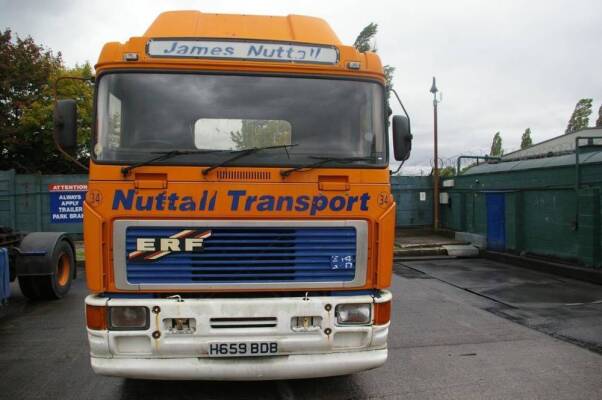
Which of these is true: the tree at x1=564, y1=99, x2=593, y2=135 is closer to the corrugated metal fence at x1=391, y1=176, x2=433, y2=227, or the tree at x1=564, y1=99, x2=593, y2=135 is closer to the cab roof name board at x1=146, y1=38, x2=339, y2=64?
the corrugated metal fence at x1=391, y1=176, x2=433, y2=227

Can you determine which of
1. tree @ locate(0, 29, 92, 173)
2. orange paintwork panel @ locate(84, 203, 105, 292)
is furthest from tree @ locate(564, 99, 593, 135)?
orange paintwork panel @ locate(84, 203, 105, 292)

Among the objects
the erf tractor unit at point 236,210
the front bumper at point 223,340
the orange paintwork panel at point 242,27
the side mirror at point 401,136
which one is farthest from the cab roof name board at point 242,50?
the front bumper at point 223,340

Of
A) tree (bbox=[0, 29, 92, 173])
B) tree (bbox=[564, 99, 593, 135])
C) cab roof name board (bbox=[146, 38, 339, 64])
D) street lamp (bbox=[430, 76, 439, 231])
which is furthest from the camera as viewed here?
tree (bbox=[564, 99, 593, 135])

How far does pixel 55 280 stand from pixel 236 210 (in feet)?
18.1

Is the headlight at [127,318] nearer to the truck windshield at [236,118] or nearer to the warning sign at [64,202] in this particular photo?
the truck windshield at [236,118]

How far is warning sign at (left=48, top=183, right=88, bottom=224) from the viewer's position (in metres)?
14.7

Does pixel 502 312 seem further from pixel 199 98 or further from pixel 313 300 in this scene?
pixel 199 98

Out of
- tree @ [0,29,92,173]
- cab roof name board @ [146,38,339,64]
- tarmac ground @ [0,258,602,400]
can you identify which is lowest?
tarmac ground @ [0,258,602,400]

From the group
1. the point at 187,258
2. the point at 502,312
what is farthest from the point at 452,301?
the point at 187,258

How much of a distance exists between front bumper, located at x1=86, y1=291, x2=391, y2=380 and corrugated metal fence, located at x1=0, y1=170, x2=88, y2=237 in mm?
12438

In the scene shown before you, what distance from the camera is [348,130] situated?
392 centimetres

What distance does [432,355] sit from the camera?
17.0ft

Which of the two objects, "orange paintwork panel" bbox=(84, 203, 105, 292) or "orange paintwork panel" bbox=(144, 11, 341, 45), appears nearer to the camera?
"orange paintwork panel" bbox=(84, 203, 105, 292)

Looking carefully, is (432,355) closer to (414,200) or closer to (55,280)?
(55,280)
